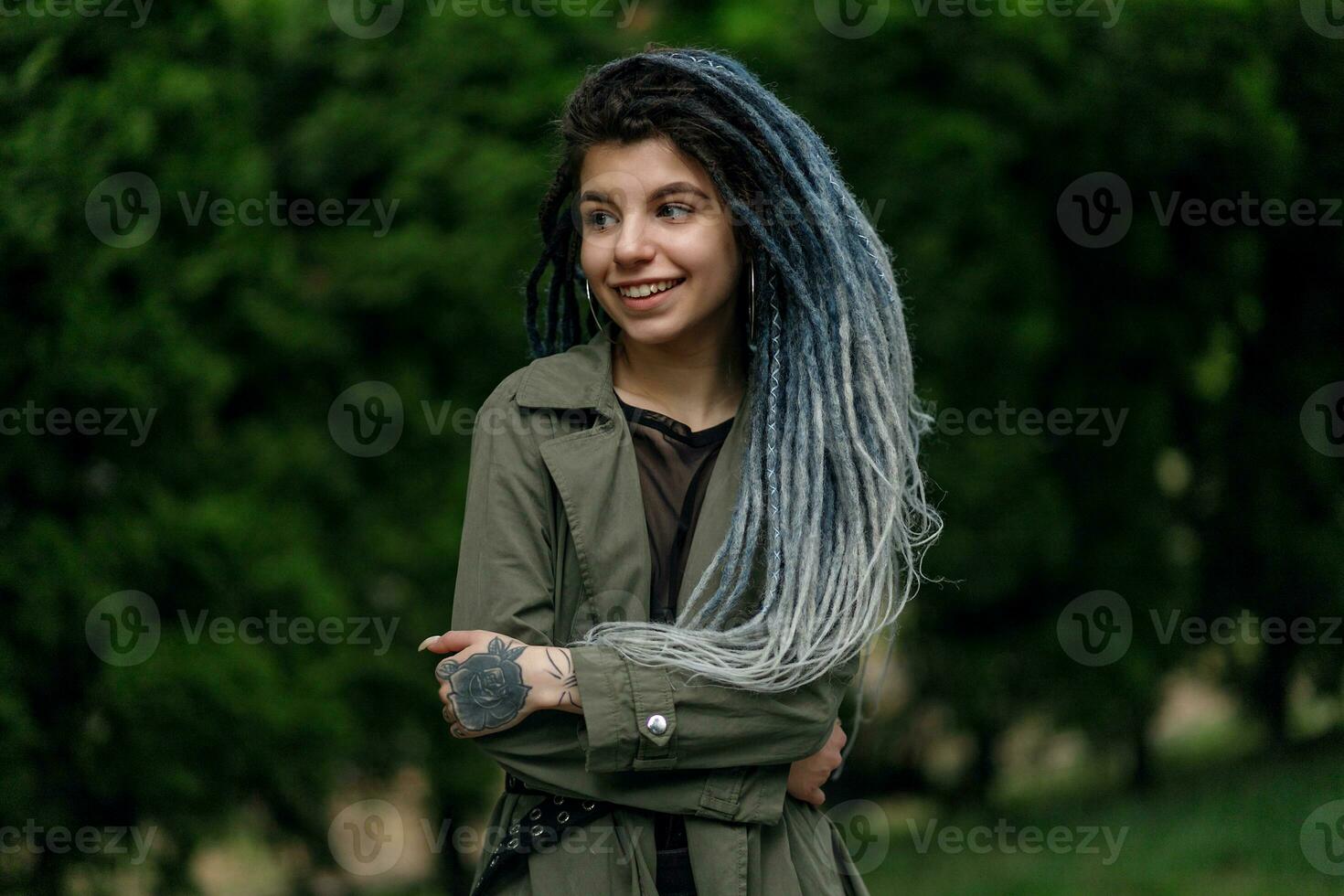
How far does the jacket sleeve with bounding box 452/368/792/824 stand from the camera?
232cm

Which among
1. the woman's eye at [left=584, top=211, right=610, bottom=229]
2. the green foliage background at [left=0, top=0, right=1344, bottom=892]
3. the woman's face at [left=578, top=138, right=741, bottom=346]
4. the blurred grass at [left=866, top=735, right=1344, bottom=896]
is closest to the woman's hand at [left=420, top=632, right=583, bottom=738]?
the woman's face at [left=578, top=138, right=741, bottom=346]

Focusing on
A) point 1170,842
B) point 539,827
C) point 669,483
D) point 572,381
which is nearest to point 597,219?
point 572,381

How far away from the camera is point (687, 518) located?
2.52 m

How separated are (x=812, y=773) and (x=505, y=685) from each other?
0.60 meters

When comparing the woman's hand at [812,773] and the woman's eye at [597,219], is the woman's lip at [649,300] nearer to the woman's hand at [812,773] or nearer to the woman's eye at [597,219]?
the woman's eye at [597,219]

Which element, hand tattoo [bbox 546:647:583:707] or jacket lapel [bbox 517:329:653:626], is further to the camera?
jacket lapel [bbox 517:329:653:626]

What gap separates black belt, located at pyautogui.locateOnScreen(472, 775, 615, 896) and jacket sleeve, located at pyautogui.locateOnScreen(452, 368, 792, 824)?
6 centimetres

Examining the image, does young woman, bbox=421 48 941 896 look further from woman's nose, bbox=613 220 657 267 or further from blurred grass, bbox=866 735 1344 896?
blurred grass, bbox=866 735 1344 896

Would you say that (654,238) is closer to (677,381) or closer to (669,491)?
(677,381)

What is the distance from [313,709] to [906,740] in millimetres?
2638

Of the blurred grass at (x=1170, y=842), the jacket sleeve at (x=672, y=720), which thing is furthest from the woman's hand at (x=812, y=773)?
the blurred grass at (x=1170, y=842)

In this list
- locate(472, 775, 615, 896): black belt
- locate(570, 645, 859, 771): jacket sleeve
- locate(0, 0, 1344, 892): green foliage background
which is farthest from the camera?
locate(0, 0, 1344, 892): green foliage background

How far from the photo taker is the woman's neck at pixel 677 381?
2.59 metres

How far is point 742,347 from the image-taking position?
267 cm
